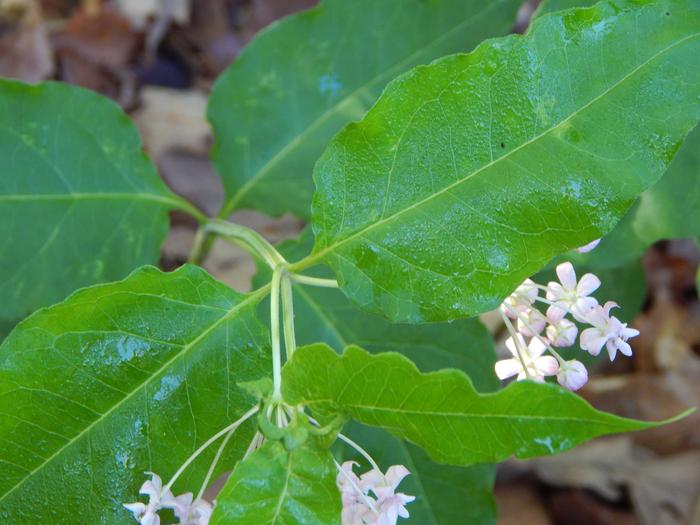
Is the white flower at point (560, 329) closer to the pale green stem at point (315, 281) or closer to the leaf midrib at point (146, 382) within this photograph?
the pale green stem at point (315, 281)

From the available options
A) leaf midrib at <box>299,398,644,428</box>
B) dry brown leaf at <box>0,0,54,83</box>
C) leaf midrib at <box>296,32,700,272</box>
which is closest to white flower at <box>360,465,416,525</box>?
leaf midrib at <box>299,398,644,428</box>

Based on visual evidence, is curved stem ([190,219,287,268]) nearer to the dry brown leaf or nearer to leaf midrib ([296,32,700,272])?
leaf midrib ([296,32,700,272])

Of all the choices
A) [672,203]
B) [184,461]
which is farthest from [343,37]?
[184,461]

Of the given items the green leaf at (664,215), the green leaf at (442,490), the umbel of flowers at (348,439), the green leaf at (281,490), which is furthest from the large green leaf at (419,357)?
the green leaf at (281,490)

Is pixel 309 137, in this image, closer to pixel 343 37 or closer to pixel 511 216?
pixel 343 37

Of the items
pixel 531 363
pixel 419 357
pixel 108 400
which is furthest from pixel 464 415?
pixel 419 357

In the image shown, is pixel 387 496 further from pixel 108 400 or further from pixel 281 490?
pixel 108 400

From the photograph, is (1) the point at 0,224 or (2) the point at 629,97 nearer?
(2) the point at 629,97
